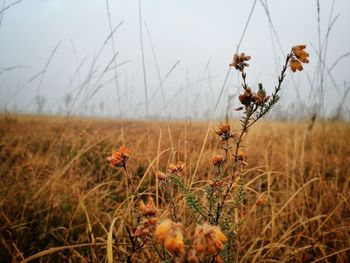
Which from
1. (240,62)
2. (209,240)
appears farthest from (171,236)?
(240,62)

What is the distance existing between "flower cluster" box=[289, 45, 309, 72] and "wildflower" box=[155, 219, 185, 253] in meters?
0.53

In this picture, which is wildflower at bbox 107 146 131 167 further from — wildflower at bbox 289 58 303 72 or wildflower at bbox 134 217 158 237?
wildflower at bbox 289 58 303 72

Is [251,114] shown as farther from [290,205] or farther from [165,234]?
[290,205]

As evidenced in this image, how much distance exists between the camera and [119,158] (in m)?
0.85

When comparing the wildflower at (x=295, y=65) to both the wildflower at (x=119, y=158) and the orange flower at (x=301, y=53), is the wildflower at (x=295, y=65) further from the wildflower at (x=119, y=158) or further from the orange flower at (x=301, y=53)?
the wildflower at (x=119, y=158)

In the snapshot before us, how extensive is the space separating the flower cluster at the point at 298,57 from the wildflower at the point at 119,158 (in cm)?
53

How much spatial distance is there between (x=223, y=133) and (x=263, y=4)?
1452 mm

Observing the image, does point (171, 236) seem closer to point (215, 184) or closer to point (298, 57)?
point (215, 184)

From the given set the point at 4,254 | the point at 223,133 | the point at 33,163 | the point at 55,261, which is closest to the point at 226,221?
the point at 223,133

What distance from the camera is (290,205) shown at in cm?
194

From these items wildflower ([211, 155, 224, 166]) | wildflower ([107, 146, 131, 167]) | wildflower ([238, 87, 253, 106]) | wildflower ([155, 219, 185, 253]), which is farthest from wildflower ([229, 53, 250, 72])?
wildflower ([155, 219, 185, 253])

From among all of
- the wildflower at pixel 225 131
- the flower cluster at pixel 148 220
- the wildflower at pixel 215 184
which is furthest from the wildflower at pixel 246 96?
the flower cluster at pixel 148 220

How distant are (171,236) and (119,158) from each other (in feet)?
1.31

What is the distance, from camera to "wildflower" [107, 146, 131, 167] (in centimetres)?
83
